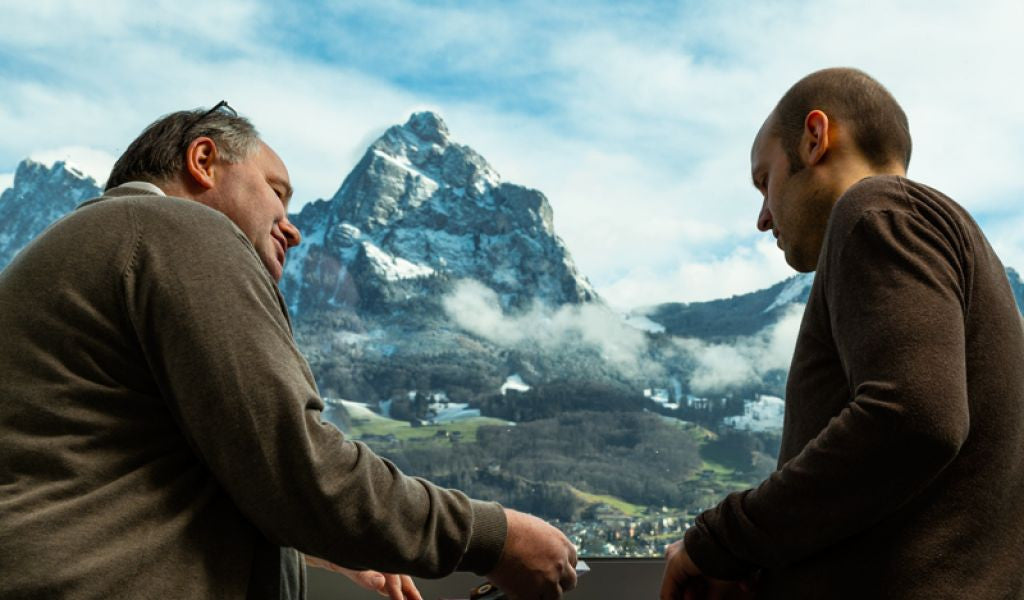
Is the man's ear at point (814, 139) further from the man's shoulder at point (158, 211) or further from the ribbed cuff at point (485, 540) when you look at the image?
the man's shoulder at point (158, 211)

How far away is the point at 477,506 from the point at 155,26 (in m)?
2.10

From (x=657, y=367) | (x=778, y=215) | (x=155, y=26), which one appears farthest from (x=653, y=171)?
(x=778, y=215)

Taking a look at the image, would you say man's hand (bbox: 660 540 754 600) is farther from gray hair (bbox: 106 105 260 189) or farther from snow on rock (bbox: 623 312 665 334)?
snow on rock (bbox: 623 312 665 334)

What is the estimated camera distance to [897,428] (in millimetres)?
797

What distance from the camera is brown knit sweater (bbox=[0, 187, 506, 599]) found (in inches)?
29.4

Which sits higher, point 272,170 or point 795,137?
point 795,137

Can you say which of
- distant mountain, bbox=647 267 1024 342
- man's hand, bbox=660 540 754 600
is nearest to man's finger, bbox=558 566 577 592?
man's hand, bbox=660 540 754 600

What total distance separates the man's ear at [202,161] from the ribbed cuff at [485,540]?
50 cm

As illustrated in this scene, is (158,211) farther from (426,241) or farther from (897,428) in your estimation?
(426,241)

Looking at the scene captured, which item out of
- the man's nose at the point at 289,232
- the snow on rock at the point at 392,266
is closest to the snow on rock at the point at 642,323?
the snow on rock at the point at 392,266

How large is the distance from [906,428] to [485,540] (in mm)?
397

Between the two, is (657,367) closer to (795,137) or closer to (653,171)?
(653,171)

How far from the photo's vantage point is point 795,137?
1.10 m

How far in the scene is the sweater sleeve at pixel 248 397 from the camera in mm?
763
